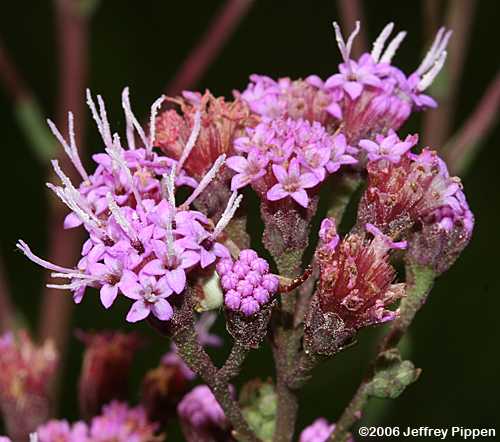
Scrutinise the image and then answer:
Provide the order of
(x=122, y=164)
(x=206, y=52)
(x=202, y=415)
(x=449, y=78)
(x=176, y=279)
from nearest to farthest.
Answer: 1. (x=176, y=279)
2. (x=122, y=164)
3. (x=202, y=415)
4. (x=449, y=78)
5. (x=206, y=52)

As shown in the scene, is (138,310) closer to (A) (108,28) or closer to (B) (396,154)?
(B) (396,154)

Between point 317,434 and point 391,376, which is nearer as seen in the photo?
point 391,376

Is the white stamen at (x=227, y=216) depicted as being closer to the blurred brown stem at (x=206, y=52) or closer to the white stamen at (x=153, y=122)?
the white stamen at (x=153, y=122)

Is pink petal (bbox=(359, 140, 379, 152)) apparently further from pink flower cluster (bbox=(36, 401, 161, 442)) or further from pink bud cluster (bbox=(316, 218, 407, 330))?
pink flower cluster (bbox=(36, 401, 161, 442))

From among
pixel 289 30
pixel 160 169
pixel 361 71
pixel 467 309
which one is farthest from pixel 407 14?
pixel 160 169

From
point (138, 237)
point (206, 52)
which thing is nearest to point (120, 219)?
point (138, 237)

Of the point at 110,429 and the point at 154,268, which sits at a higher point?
the point at 154,268

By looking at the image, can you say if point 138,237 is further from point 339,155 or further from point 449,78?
point 449,78
